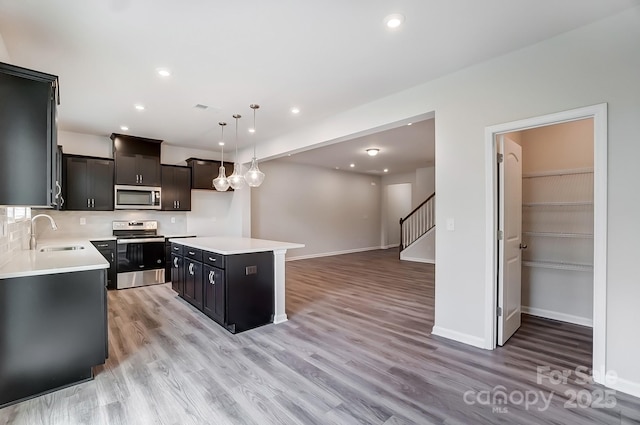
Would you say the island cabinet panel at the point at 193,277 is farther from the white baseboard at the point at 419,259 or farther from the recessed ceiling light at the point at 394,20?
the white baseboard at the point at 419,259

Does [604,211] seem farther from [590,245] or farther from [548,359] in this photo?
[590,245]

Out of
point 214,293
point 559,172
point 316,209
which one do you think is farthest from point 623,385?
point 316,209

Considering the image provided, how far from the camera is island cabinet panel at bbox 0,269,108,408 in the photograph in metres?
2.12

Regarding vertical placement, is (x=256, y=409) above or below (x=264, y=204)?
below

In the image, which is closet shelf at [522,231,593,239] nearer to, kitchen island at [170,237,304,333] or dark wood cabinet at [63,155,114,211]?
kitchen island at [170,237,304,333]

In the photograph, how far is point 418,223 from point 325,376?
7.04m

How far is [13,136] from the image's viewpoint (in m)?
2.08

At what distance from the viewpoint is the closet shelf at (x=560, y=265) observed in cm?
340

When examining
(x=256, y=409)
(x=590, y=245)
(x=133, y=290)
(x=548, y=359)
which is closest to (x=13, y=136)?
(x=256, y=409)

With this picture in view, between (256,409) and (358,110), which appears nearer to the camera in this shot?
(256,409)

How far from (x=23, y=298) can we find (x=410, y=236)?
8373mm

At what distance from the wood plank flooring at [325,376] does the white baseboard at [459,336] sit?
8 centimetres

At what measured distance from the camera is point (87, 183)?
5.12 meters

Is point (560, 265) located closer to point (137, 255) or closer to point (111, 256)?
point (137, 255)
